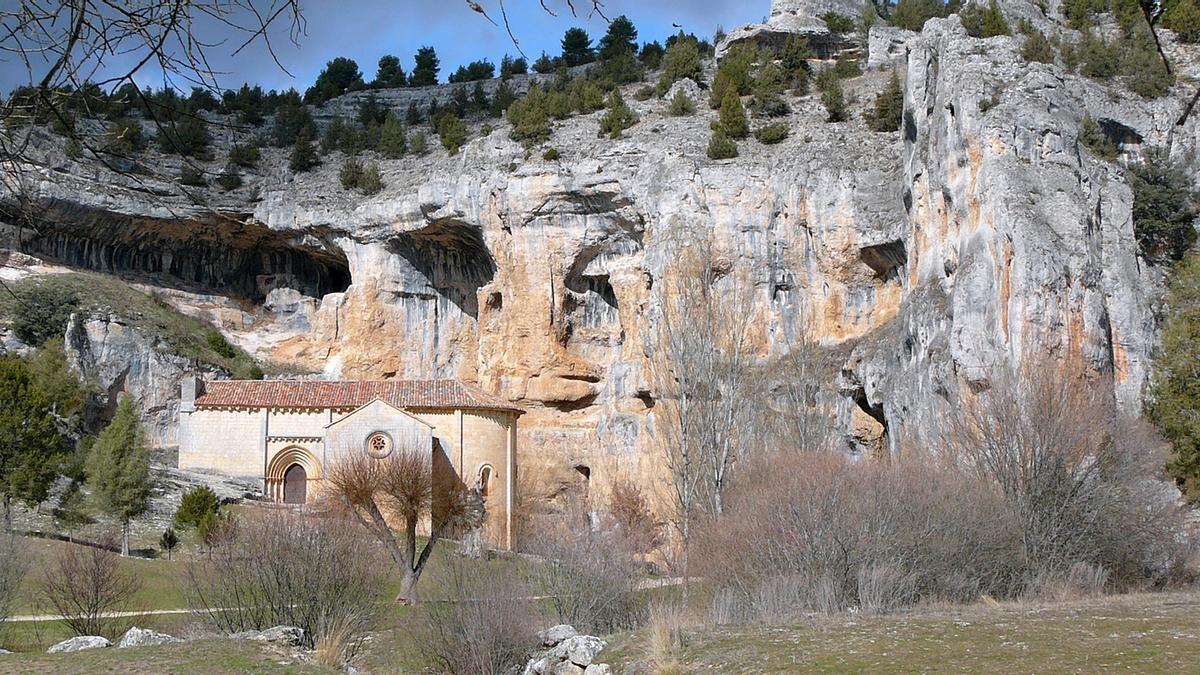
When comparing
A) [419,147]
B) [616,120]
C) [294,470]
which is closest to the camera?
[294,470]

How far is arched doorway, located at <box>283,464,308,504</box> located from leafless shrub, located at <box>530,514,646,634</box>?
73.7ft

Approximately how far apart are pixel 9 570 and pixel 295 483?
23677 mm

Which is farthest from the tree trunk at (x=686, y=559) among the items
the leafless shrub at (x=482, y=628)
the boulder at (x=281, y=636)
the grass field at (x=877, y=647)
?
the boulder at (x=281, y=636)

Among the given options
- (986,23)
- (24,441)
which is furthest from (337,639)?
(986,23)

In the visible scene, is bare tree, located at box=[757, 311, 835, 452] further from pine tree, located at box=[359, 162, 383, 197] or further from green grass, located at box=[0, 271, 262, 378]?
green grass, located at box=[0, 271, 262, 378]

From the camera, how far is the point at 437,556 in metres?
31.5

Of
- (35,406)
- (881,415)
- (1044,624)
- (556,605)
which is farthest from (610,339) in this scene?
(1044,624)

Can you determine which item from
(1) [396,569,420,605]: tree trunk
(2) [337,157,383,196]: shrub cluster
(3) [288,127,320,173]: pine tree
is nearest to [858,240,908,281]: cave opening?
(1) [396,569,420,605]: tree trunk

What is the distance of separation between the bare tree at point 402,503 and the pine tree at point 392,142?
22.9 meters

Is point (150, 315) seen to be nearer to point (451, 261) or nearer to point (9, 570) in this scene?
point (451, 261)

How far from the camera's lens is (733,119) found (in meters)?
44.1

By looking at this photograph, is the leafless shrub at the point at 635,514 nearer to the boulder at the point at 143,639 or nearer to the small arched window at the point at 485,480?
the small arched window at the point at 485,480

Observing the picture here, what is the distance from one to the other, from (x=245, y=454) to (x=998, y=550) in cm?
2925

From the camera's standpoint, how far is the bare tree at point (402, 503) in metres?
27.3
